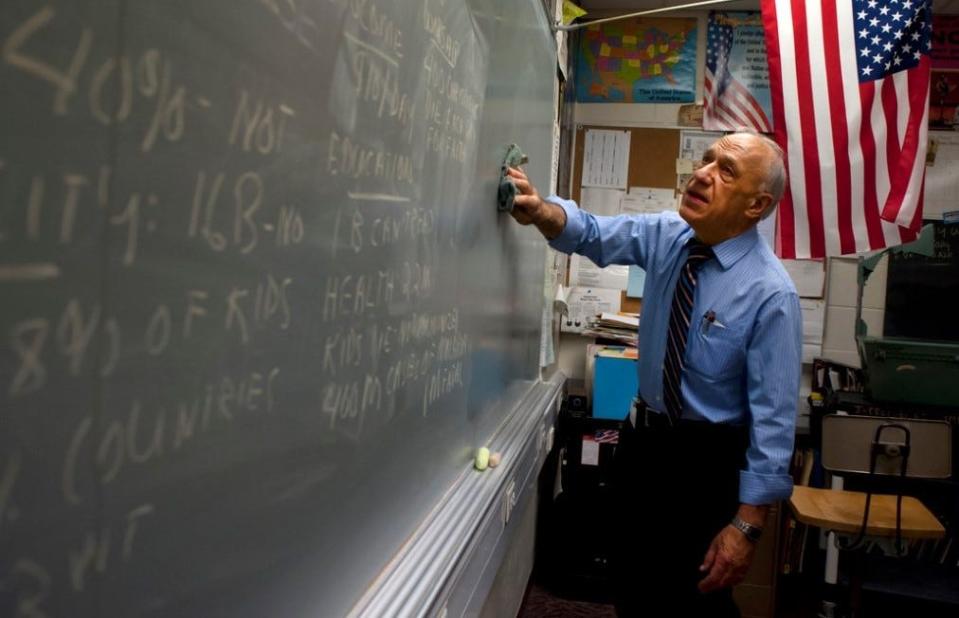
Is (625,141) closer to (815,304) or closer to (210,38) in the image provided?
(815,304)

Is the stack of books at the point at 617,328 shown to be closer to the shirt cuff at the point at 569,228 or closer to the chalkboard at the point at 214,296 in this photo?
the shirt cuff at the point at 569,228

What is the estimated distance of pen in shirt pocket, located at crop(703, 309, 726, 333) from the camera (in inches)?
62.9

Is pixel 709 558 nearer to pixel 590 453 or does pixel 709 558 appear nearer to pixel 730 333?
pixel 730 333

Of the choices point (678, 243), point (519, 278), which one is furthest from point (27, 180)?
point (678, 243)

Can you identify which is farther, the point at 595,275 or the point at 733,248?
the point at 595,275

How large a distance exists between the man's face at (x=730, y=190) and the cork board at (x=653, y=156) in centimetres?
199

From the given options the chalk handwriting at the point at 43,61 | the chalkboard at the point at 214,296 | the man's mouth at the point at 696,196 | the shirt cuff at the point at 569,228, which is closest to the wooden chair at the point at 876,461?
the man's mouth at the point at 696,196

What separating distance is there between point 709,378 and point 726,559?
0.40 meters

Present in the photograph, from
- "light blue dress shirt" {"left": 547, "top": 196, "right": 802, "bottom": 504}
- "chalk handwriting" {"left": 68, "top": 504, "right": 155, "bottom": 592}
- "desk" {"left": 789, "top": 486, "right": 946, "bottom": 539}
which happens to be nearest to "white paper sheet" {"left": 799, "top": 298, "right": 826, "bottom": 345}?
"desk" {"left": 789, "top": 486, "right": 946, "bottom": 539}

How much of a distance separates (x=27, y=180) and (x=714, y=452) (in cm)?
156

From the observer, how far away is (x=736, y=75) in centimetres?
352

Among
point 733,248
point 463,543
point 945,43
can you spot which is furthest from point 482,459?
point 945,43

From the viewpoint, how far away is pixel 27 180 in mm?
324

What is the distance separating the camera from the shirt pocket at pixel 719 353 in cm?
159
